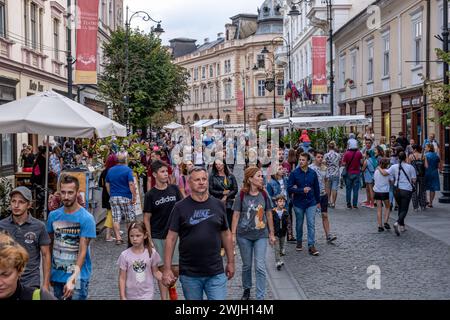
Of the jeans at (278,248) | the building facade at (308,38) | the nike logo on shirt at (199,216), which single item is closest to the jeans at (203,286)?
the nike logo on shirt at (199,216)

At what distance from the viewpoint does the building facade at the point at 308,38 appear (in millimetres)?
39438

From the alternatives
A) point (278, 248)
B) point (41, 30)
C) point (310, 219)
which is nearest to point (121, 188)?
point (278, 248)

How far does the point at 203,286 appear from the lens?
5.82m

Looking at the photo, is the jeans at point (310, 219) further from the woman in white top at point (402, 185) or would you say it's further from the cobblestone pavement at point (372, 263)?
the woman in white top at point (402, 185)

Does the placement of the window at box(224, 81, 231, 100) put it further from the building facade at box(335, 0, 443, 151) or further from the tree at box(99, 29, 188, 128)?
the building facade at box(335, 0, 443, 151)

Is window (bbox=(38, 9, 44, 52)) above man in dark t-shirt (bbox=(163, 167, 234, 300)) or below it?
above

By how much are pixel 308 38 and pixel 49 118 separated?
4382 cm

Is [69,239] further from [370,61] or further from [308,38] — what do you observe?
[308,38]

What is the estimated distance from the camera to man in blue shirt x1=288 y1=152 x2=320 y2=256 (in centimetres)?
1087

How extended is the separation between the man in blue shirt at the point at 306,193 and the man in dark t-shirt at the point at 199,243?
5.11 meters

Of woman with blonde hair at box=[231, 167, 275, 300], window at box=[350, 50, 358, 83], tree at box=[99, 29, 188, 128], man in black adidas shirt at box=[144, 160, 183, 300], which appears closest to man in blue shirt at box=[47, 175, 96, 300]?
man in black adidas shirt at box=[144, 160, 183, 300]

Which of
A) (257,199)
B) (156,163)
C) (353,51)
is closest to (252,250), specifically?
(257,199)

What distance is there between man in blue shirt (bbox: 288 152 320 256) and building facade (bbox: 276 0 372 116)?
77.4ft

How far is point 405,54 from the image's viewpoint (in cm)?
2845
